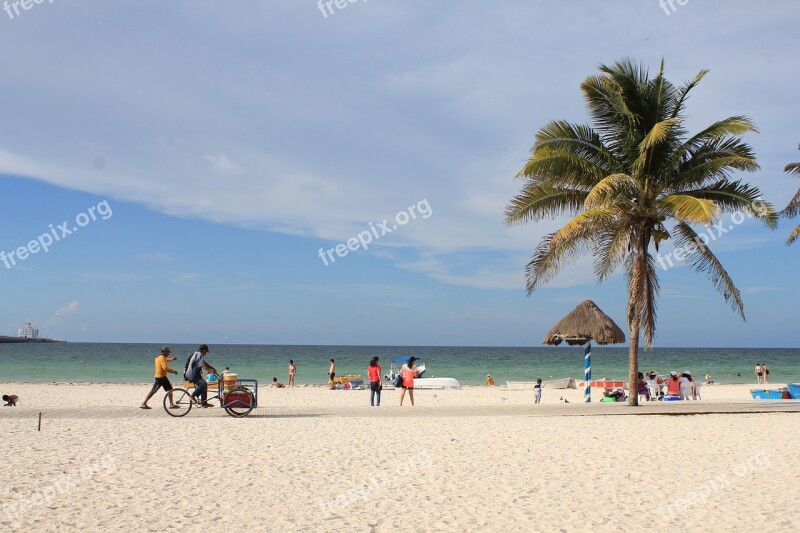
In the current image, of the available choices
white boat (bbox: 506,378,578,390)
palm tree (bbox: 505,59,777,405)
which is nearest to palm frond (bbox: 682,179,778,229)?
palm tree (bbox: 505,59,777,405)

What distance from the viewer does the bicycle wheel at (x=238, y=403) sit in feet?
47.9

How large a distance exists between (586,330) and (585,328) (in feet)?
0.35

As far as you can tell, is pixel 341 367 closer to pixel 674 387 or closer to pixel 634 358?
pixel 674 387

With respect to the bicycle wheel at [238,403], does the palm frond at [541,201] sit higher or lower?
higher

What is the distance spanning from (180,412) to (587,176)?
1140cm

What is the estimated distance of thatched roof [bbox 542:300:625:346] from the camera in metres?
19.4

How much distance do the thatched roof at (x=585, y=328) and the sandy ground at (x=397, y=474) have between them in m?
5.31

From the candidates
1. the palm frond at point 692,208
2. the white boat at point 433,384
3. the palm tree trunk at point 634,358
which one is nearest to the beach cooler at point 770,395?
the palm tree trunk at point 634,358

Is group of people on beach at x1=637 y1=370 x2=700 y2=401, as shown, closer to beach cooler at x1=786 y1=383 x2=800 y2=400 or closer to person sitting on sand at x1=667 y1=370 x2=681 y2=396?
person sitting on sand at x1=667 y1=370 x2=681 y2=396

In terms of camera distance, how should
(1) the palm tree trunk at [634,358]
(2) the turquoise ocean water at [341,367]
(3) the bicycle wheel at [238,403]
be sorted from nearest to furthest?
1. (3) the bicycle wheel at [238,403]
2. (1) the palm tree trunk at [634,358]
3. (2) the turquoise ocean water at [341,367]

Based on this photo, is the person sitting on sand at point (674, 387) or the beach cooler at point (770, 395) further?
the beach cooler at point (770, 395)

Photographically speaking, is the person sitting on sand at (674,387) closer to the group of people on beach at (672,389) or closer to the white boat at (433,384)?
the group of people on beach at (672,389)

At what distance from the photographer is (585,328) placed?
64.7 ft

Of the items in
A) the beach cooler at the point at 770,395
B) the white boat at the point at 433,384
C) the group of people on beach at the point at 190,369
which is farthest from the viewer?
the white boat at the point at 433,384
